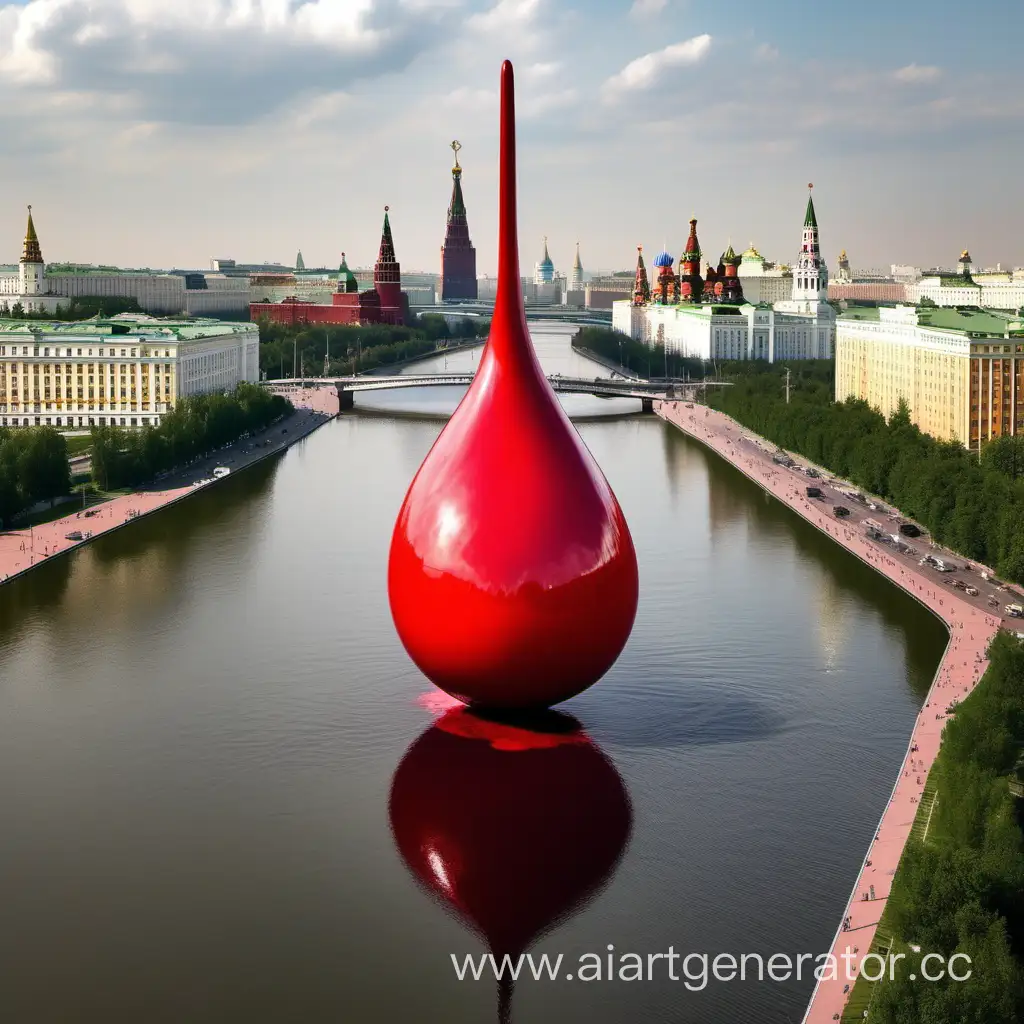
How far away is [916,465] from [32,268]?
3959 inches

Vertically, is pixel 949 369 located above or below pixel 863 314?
below

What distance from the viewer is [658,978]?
20953 millimetres

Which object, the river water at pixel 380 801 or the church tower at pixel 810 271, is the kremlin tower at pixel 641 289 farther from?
the river water at pixel 380 801

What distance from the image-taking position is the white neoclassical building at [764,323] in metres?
137

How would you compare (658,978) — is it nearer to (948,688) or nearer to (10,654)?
(948,688)

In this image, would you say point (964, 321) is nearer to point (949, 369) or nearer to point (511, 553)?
point (949, 369)

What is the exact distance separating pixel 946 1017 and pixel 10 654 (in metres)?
23.0

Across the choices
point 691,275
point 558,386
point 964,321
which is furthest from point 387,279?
point 964,321

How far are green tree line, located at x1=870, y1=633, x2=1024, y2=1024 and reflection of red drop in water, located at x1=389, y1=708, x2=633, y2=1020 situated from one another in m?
4.21

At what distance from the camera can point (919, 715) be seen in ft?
102

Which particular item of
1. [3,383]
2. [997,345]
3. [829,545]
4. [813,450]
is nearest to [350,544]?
[829,545]

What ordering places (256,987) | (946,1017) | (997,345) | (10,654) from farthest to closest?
(997,345)
(10,654)
(256,987)
(946,1017)

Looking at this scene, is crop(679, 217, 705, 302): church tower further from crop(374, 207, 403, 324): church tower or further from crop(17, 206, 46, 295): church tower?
crop(17, 206, 46, 295): church tower

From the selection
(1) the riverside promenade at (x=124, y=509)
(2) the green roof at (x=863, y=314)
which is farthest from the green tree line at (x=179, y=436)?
(2) the green roof at (x=863, y=314)
